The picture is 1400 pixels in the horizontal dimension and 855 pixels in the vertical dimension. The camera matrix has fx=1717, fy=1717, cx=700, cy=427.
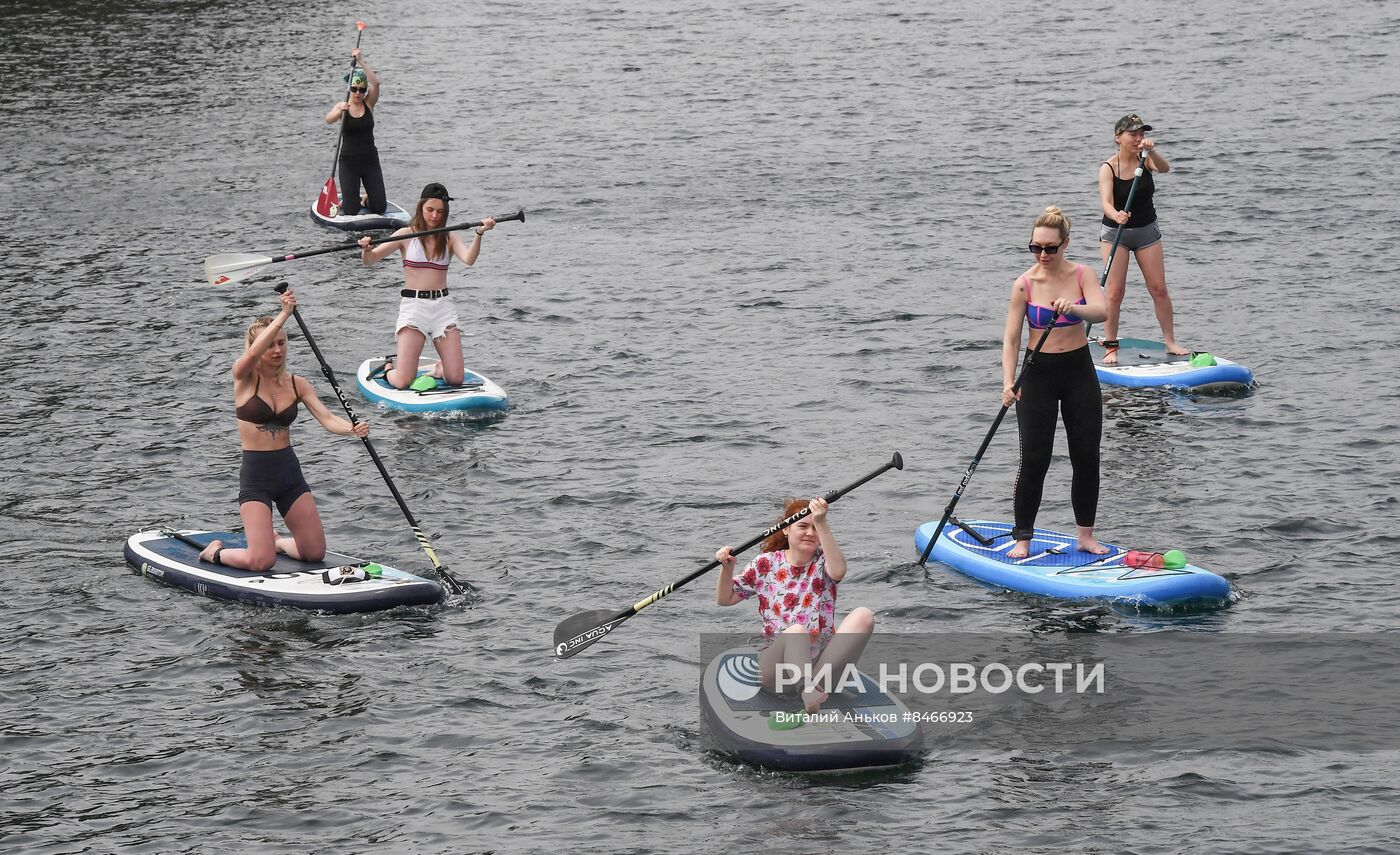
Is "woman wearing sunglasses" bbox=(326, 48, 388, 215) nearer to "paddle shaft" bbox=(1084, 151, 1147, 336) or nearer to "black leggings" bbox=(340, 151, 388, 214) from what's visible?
"black leggings" bbox=(340, 151, 388, 214)

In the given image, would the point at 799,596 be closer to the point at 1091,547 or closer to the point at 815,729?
the point at 815,729

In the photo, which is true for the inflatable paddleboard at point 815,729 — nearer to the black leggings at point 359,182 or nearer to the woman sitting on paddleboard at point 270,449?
the woman sitting on paddleboard at point 270,449

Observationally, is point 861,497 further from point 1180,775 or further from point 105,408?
point 105,408

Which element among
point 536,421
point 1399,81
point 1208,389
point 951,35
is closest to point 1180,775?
point 1208,389

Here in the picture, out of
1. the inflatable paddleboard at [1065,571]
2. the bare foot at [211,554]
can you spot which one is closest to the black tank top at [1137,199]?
the inflatable paddleboard at [1065,571]

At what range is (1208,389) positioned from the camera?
60.4 ft

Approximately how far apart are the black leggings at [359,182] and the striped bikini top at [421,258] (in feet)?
28.1

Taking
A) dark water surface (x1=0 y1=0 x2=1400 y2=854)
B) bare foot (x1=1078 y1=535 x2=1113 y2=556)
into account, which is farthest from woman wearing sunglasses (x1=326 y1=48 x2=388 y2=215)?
bare foot (x1=1078 y1=535 x2=1113 y2=556)

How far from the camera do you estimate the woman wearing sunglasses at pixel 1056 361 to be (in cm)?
1305

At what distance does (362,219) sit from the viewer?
88.8 ft

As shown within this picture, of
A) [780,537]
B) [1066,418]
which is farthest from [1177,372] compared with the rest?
[780,537]

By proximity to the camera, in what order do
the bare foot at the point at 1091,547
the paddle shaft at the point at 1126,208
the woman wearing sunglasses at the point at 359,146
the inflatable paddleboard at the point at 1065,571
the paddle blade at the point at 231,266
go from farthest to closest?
1. the woman wearing sunglasses at the point at 359,146
2. the paddle shaft at the point at 1126,208
3. the paddle blade at the point at 231,266
4. the bare foot at the point at 1091,547
5. the inflatable paddleboard at the point at 1065,571

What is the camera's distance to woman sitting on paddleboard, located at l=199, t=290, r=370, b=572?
13.6 meters

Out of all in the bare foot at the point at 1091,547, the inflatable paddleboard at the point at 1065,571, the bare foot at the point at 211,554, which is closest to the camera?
the inflatable paddleboard at the point at 1065,571
